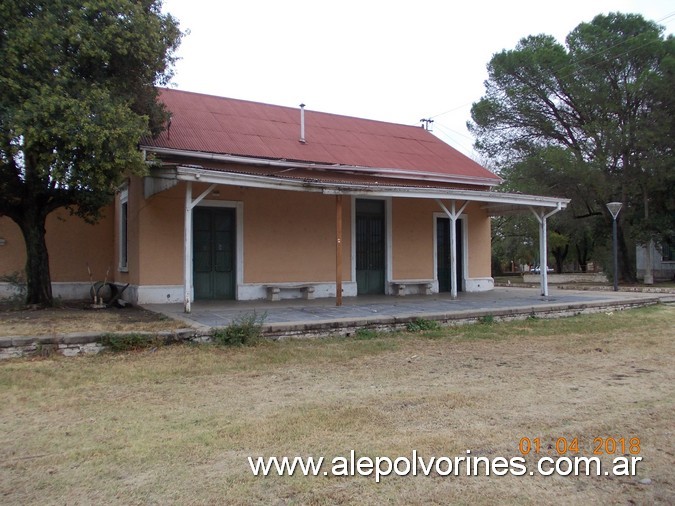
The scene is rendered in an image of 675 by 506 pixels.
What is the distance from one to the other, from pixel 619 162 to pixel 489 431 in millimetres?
22567

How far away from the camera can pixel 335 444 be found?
384cm

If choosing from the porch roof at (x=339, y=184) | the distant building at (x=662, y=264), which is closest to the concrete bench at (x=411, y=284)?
the porch roof at (x=339, y=184)

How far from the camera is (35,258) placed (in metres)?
10.7

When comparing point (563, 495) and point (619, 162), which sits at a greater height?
point (619, 162)

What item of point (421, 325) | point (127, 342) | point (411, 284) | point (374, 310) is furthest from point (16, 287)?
point (411, 284)

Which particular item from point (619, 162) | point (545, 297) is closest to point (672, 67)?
point (619, 162)

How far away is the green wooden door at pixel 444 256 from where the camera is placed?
1558 cm

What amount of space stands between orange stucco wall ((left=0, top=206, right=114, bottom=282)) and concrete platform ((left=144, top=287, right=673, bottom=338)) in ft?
12.7

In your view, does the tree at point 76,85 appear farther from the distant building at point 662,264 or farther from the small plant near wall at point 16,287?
the distant building at point 662,264

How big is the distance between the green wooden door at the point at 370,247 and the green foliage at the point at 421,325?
14.9 feet

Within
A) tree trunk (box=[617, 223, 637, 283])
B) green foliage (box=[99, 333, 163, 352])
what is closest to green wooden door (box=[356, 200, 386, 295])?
green foliage (box=[99, 333, 163, 352])

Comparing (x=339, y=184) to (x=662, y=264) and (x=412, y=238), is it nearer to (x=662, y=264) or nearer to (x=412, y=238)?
(x=412, y=238)

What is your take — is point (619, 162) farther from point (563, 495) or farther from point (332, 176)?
point (563, 495)
